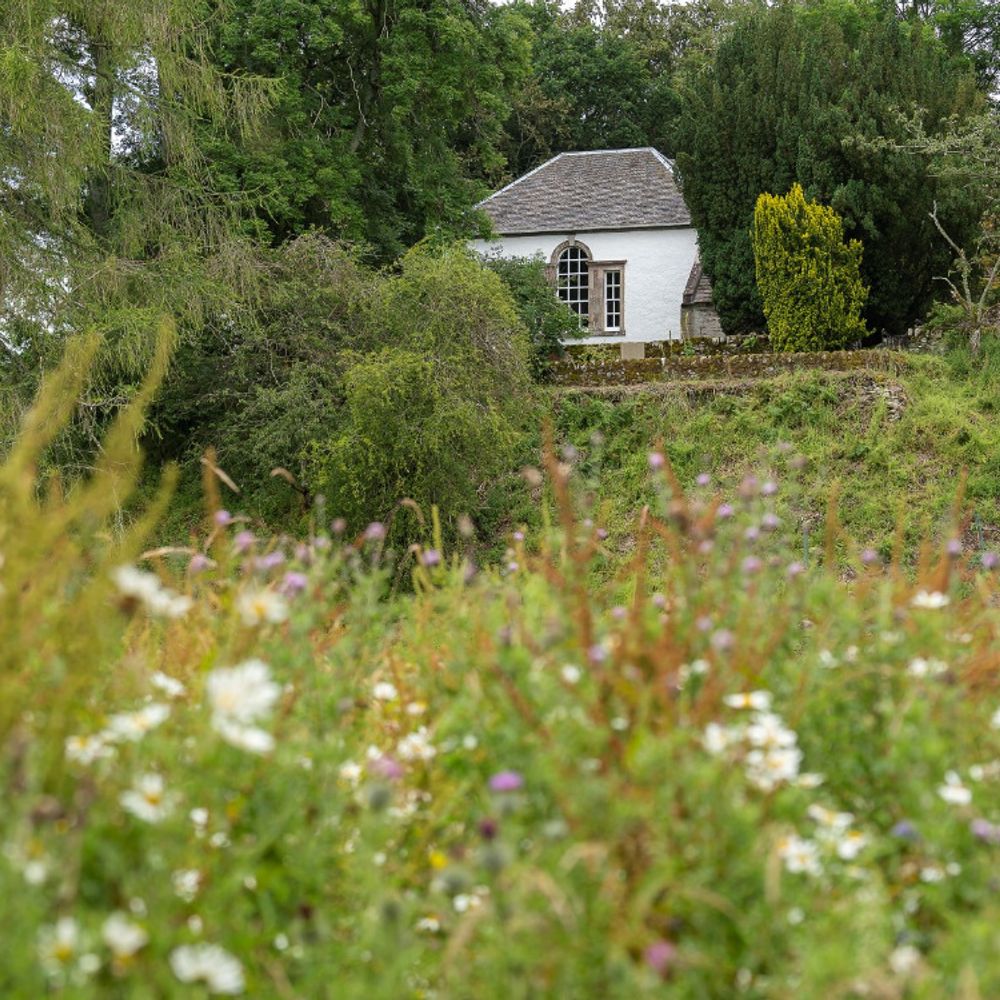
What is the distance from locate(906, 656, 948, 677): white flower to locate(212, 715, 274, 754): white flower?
1.31 metres

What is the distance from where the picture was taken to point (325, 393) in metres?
15.9

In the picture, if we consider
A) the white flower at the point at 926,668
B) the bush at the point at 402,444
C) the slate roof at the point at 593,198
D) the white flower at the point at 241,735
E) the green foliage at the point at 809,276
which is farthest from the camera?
the slate roof at the point at 593,198

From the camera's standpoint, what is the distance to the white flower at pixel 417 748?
2.57 m

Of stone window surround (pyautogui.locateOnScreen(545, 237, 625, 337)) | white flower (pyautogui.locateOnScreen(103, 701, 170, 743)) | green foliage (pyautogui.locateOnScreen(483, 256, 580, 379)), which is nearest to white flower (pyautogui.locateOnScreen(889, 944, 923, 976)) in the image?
white flower (pyautogui.locateOnScreen(103, 701, 170, 743))

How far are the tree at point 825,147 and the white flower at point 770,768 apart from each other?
1828 centimetres

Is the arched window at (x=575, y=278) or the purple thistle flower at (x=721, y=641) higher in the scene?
the arched window at (x=575, y=278)

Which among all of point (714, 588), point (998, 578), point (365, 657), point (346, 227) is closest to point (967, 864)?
point (714, 588)

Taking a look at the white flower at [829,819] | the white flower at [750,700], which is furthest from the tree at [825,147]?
the white flower at [829,819]

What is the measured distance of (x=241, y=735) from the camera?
1.90 m

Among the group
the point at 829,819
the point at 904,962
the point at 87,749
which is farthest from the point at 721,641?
the point at 87,749

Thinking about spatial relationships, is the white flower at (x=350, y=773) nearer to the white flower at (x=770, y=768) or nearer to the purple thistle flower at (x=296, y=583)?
the purple thistle flower at (x=296, y=583)

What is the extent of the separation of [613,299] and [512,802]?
2653cm

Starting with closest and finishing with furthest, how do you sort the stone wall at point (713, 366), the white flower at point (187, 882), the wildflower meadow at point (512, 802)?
the wildflower meadow at point (512, 802) < the white flower at point (187, 882) < the stone wall at point (713, 366)

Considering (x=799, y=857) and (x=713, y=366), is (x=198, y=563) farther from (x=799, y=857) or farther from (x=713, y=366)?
(x=713, y=366)
